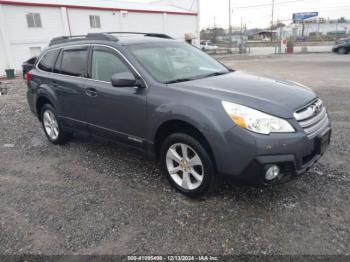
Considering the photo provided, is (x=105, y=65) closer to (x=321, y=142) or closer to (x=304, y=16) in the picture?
(x=321, y=142)

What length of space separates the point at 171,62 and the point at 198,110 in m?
1.21

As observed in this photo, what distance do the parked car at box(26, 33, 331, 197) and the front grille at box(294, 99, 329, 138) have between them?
1 centimetres

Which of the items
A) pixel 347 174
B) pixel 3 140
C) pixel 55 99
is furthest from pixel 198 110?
pixel 3 140

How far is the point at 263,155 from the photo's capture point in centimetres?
264

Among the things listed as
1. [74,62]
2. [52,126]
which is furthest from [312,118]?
[52,126]

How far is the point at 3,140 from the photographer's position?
5.85 m

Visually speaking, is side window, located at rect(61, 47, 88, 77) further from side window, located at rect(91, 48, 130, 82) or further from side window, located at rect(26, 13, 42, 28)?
side window, located at rect(26, 13, 42, 28)

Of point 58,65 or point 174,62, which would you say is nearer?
point 174,62

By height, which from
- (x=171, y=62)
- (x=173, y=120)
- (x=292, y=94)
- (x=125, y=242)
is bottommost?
(x=125, y=242)

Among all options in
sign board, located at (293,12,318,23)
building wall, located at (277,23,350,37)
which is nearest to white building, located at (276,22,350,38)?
building wall, located at (277,23,350,37)

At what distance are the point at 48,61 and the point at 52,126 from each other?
1.15 metres

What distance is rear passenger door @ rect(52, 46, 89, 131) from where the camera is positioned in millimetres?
4234

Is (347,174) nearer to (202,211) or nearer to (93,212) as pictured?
(202,211)

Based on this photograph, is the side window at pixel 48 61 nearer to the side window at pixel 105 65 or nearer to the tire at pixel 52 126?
the tire at pixel 52 126
